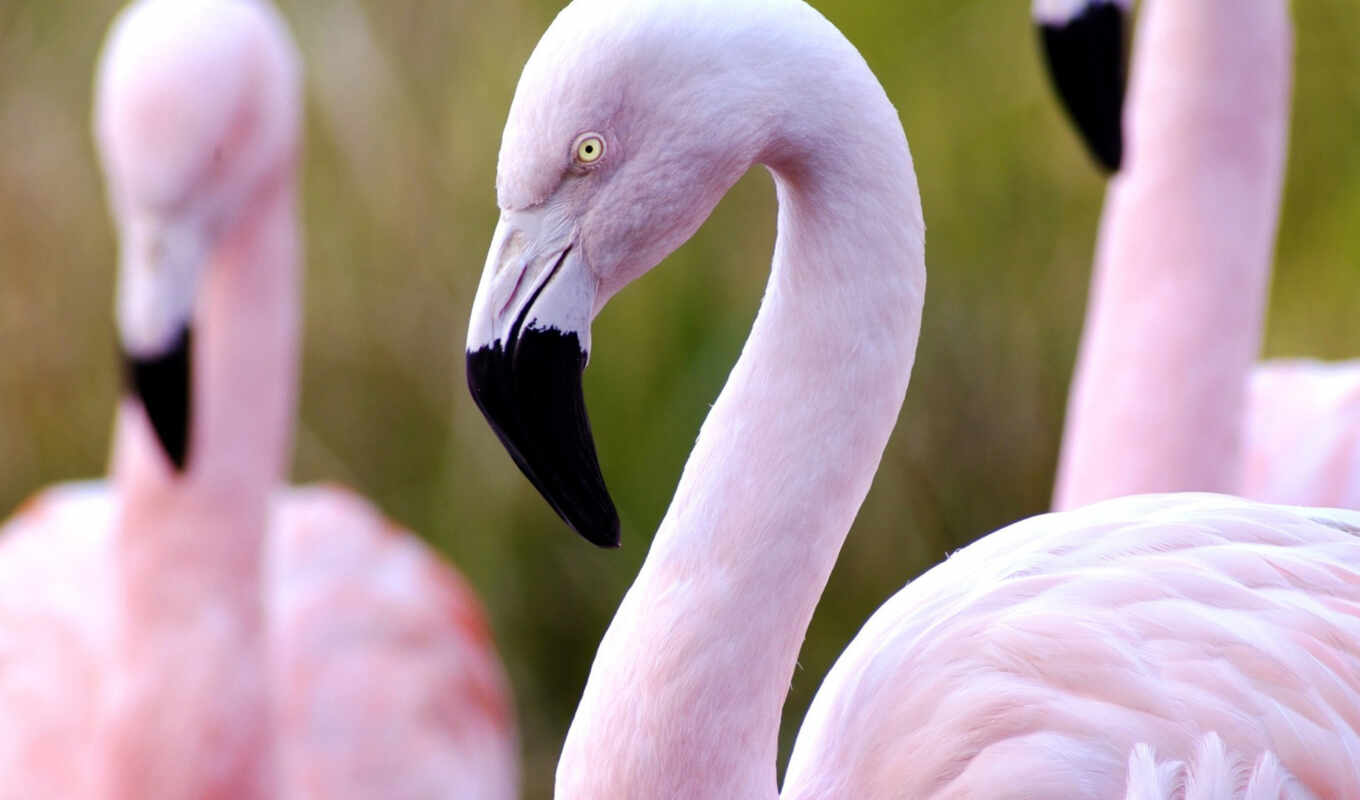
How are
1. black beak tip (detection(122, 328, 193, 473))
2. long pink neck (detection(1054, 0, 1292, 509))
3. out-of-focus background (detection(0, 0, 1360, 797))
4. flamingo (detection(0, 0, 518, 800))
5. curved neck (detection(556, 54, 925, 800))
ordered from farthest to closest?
1. out-of-focus background (detection(0, 0, 1360, 797))
2. flamingo (detection(0, 0, 518, 800))
3. black beak tip (detection(122, 328, 193, 473))
4. long pink neck (detection(1054, 0, 1292, 509))
5. curved neck (detection(556, 54, 925, 800))

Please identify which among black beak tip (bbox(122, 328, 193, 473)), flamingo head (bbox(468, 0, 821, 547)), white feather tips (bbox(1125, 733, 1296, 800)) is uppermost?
flamingo head (bbox(468, 0, 821, 547))

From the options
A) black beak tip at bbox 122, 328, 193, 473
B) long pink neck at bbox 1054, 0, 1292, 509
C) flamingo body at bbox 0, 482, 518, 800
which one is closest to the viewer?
long pink neck at bbox 1054, 0, 1292, 509

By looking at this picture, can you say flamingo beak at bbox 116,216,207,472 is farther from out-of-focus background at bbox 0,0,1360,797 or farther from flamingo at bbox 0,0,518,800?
out-of-focus background at bbox 0,0,1360,797

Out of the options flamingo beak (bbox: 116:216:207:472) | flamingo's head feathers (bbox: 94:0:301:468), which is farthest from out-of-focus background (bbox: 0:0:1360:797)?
flamingo beak (bbox: 116:216:207:472)

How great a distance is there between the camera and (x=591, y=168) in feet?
4.79

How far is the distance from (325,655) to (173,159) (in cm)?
147

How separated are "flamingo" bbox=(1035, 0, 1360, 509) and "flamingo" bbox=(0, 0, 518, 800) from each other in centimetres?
164

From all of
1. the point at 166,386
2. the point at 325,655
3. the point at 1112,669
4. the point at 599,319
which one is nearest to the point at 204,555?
the point at 166,386

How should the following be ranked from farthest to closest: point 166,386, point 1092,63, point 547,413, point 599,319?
point 599,319 < point 166,386 < point 1092,63 < point 547,413

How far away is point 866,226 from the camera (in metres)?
1.53

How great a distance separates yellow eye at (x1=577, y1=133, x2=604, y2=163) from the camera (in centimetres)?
144

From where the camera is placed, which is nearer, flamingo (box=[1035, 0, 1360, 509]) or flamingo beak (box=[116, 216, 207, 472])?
flamingo (box=[1035, 0, 1360, 509])

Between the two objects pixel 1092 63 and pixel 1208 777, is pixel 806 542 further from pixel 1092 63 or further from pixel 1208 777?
pixel 1092 63

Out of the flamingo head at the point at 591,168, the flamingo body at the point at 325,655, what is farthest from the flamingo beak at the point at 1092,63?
the flamingo body at the point at 325,655
